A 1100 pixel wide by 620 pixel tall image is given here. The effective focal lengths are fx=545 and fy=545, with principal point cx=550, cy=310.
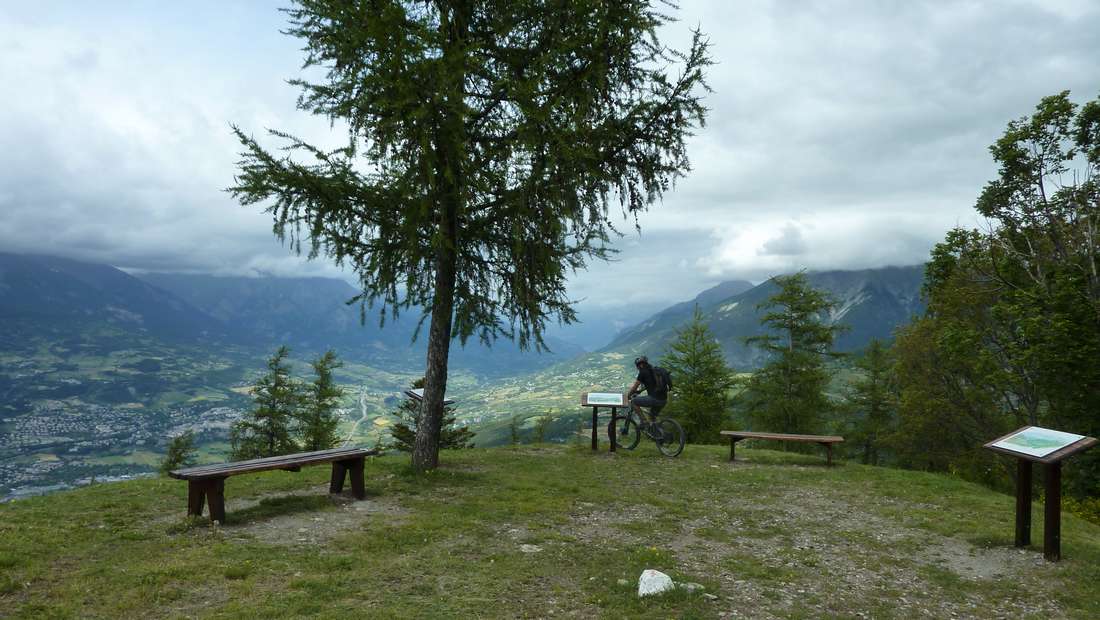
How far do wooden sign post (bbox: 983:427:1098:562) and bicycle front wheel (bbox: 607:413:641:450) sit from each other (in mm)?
9173

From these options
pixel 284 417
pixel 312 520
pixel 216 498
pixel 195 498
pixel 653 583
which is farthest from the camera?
pixel 284 417

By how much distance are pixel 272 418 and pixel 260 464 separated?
29.4 m

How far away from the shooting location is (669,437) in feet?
51.7

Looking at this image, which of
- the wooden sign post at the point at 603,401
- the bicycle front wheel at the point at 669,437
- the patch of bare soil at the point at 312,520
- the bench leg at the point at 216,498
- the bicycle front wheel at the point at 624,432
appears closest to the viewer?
the patch of bare soil at the point at 312,520

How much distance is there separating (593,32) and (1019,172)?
17.9 metres

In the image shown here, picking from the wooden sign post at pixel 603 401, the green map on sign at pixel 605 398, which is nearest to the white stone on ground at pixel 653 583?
the wooden sign post at pixel 603 401

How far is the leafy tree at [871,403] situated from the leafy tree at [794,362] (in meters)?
7.65

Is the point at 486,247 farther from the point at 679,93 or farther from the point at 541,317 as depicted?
the point at 679,93

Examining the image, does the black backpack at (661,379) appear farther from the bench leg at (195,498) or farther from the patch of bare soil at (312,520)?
the bench leg at (195,498)

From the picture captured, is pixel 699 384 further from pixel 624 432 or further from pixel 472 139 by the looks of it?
pixel 472 139

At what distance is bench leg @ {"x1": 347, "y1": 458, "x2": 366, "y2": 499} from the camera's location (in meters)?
9.80

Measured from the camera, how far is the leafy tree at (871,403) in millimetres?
37062

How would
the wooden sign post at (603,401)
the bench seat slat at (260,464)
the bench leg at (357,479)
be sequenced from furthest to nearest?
the wooden sign post at (603,401), the bench leg at (357,479), the bench seat slat at (260,464)

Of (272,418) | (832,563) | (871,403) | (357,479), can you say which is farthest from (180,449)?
(871,403)
